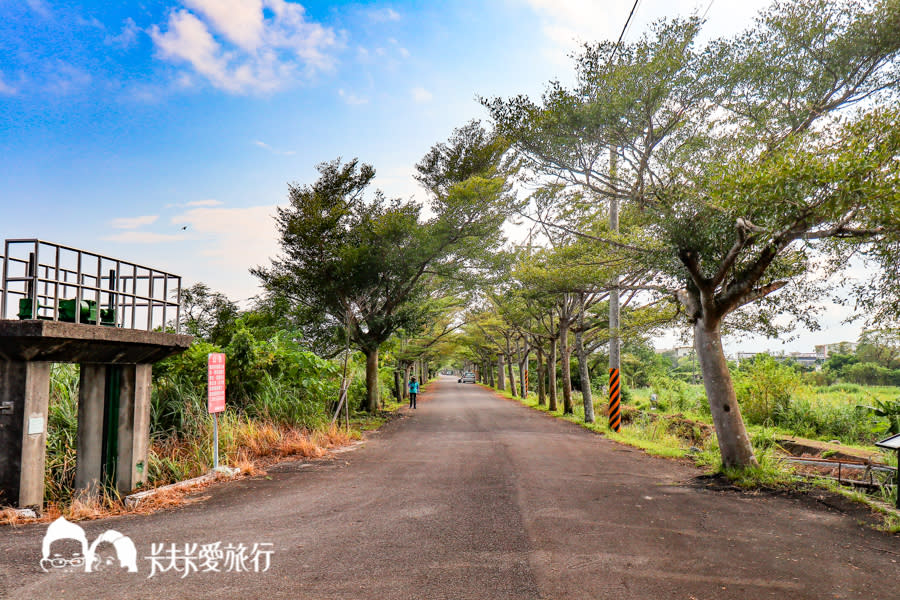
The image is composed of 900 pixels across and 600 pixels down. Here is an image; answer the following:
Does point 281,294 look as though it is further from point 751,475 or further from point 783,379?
point 783,379

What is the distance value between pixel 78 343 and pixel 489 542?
582 cm

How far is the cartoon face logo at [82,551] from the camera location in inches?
192

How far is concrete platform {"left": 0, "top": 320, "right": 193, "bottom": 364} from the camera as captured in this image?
6387mm

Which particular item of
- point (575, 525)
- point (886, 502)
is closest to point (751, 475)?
point (886, 502)

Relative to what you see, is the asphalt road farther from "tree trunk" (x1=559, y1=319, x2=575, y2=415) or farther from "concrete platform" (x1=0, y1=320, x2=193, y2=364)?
"tree trunk" (x1=559, y1=319, x2=575, y2=415)

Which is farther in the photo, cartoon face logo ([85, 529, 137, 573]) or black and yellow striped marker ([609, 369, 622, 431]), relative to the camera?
black and yellow striped marker ([609, 369, 622, 431])

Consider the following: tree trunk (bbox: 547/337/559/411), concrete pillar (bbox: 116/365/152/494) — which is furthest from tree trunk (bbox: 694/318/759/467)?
tree trunk (bbox: 547/337/559/411)

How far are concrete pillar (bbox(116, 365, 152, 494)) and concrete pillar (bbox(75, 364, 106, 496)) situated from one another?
0.26 m

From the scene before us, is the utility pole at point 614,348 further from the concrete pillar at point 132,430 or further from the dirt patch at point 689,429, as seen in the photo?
the concrete pillar at point 132,430

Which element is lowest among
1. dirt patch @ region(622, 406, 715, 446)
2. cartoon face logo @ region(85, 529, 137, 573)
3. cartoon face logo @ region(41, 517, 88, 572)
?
dirt patch @ region(622, 406, 715, 446)

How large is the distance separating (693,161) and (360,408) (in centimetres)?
1744

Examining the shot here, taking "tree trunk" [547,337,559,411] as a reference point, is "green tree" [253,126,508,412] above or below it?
above

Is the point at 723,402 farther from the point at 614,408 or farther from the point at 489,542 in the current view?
the point at 614,408

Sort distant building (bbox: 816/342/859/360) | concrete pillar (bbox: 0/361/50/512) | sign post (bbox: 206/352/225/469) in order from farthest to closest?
distant building (bbox: 816/342/859/360) → sign post (bbox: 206/352/225/469) → concrete pillar (bbox: 0/361/50/512)
